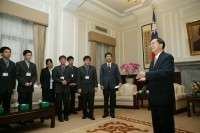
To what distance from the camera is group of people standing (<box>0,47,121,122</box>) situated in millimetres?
3329

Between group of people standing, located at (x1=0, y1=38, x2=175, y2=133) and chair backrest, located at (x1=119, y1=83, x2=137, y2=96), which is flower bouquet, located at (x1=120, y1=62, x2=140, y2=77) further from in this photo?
group of people standing, located at (x1=0, y1=38, x2=175, y2=133)

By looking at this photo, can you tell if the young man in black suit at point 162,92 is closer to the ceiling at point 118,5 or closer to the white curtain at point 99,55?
the ceiling at point 118,5

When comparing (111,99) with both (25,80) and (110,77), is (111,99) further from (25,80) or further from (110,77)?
(25,80)

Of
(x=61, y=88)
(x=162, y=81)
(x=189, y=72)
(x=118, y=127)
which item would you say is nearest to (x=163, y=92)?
(x=162, y=81)

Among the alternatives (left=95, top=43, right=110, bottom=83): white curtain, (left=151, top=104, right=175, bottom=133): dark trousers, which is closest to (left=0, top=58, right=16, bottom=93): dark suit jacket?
(left=151, top=104, right=175, bottom=133): dark trousers

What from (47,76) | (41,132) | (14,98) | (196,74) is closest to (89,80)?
(47,76)

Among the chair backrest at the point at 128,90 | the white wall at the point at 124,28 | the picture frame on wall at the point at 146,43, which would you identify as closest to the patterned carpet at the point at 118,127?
the chair backrest at the point at 128,90

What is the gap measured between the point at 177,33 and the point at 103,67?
3292mm

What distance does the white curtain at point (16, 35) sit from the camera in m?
4.29

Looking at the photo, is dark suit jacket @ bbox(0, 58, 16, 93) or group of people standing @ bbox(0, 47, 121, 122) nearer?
dark suit jacket @ bbox(0, 58, 16, 93)

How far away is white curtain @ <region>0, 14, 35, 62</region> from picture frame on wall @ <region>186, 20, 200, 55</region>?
16.0 feet

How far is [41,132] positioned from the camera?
2875 mm

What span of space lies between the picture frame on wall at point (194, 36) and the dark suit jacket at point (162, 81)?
4170 millimetres

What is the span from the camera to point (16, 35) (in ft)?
14.8
